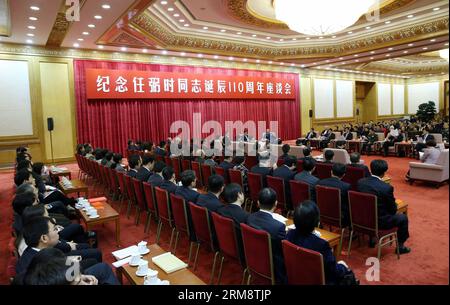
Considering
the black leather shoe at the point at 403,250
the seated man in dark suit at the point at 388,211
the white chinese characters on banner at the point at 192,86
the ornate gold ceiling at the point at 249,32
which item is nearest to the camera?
the seated man in dark suit at the point at 388,211

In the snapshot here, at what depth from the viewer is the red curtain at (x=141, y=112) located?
1177cm

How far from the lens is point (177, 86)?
535 inches

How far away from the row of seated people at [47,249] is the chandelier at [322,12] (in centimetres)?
662

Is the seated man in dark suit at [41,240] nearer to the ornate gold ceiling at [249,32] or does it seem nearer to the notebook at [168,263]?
the notebook at [168,263]

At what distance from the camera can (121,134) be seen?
12.6 metres

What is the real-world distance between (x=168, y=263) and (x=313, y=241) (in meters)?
1.16

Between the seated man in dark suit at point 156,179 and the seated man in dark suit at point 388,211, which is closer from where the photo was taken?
the seated man in dark suit at point 388,211

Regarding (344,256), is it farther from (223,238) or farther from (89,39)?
(89,39)

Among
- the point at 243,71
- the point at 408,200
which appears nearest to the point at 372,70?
the point at 243,71

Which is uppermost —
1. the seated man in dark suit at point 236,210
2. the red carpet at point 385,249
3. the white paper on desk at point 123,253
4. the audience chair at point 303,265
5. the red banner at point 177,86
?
the red banner at point 177,86

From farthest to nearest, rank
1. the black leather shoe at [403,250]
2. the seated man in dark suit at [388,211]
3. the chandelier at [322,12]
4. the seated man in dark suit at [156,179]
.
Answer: the chandelier at [322,12]
the seated man in dark suit at [156,179]
the black leather shoe at [403,250]
the seated man in dark suit at [388,211]

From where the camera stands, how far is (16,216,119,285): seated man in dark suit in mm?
2432

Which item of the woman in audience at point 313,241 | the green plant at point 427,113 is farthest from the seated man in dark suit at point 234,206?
the green plant at point 427,113
